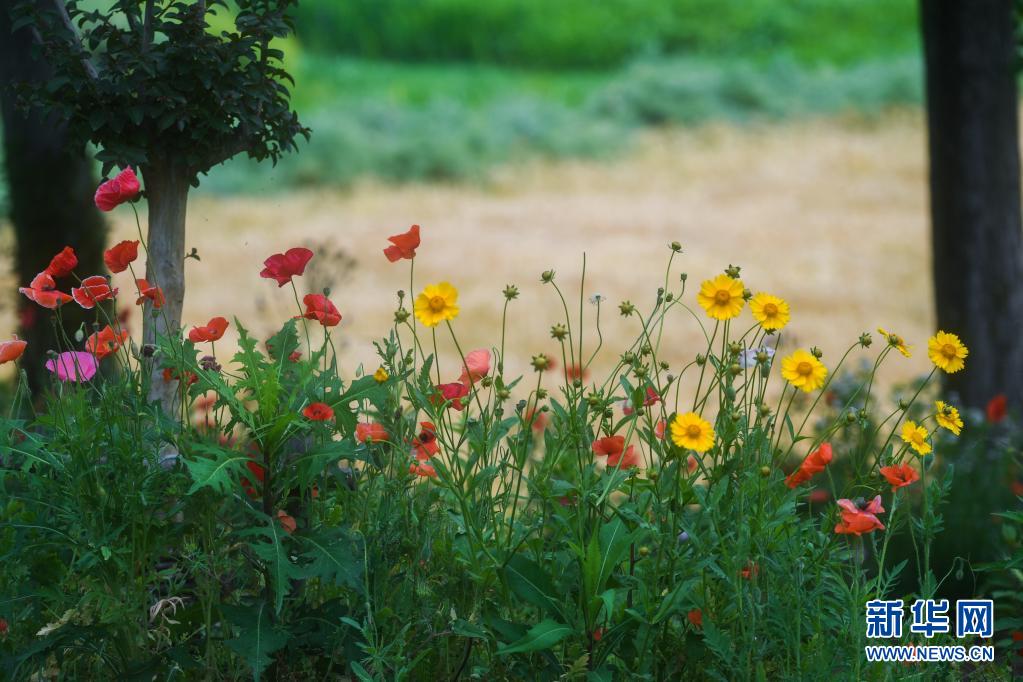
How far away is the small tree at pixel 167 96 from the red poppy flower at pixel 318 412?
1.72 ft

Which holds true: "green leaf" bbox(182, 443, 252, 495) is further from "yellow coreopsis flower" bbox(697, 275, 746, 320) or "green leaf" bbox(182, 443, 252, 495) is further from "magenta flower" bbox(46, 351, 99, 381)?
"yellow coreopsis flower" bbox(697, 275, 746, 320)

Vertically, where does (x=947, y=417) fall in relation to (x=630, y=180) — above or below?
below

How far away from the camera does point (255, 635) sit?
2.19 m

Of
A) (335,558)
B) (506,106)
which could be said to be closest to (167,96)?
(335,558)

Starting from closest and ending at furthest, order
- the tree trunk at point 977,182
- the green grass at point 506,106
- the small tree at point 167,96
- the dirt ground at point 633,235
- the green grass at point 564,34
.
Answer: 1. the small tree at point 167,96
2. the tree trunk at point 977,182
3. the dirt ground at point 633,235
4. the green grass at point 506,106
5. the green grass at point 564,34

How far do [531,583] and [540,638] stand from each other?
0.37ft

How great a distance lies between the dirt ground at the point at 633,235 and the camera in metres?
8.99

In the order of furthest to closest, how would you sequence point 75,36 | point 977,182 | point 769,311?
point 977,182
point 75,36
point 769,311

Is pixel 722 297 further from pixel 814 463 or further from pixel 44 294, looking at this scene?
pixel 44 294

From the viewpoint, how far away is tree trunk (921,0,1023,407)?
5117 millimetres

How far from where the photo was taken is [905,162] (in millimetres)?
13352

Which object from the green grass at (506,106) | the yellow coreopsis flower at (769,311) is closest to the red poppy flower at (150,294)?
the yellow coreopsis flower at (769,311)

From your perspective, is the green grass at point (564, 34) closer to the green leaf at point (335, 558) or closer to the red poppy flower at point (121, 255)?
the red poppy flower at point (121, 255)

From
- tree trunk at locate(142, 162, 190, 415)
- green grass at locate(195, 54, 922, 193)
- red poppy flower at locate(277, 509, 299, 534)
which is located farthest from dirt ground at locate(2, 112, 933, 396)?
red poppy flower at locate(277, 509, 299, 534)
